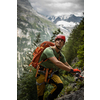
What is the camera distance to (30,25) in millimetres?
2605

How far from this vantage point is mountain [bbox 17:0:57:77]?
2322 millimetres

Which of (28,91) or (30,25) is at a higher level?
(30,25)

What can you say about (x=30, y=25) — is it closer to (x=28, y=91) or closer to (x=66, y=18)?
(x=66, y=18)

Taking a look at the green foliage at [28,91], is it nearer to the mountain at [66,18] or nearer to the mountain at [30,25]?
the mountain at [30,25]

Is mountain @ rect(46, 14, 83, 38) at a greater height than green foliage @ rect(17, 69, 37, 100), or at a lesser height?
greater

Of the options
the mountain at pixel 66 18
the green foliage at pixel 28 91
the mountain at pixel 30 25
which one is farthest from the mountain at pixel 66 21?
the green foliage at pixel 28 91

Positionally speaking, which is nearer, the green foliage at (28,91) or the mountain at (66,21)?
the mountain at (66,21)

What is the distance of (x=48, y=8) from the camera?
217cm

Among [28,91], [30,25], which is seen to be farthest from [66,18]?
[28,91]

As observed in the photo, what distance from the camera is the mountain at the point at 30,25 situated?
2322mm

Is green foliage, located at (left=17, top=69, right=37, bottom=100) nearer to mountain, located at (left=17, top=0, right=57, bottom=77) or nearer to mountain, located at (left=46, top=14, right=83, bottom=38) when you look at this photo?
mountain, located at (left=17, top=0, right=57, bottom=77)

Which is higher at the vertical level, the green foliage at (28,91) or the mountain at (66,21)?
the mountain at (66,21)

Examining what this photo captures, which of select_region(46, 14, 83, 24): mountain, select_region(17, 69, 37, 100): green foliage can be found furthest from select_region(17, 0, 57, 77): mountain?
select_region(17, 69, 37, 100): green foliage

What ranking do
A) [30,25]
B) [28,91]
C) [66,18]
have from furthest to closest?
[28,91], [30,25], [66,18]
